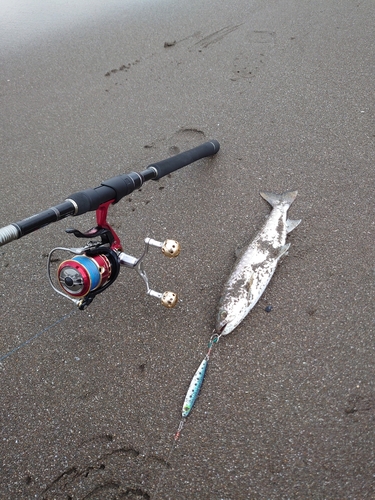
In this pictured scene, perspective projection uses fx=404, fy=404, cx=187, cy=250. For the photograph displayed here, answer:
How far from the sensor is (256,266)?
285 cm

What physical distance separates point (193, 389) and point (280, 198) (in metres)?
1.71

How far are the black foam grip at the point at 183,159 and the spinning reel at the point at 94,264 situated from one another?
707mm

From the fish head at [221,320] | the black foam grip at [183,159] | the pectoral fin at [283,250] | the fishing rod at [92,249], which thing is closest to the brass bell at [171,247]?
the fishing rod at [92,249]

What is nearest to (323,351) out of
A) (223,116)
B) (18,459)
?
(18,459)

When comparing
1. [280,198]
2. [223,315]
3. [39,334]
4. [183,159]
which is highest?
[183,159]

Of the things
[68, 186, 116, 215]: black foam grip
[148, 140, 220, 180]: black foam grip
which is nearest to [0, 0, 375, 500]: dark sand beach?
[148, 140, 220, 180]: black foam grip

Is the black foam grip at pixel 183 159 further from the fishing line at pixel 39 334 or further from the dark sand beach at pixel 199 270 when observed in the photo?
the fishing line at pixel 39 334

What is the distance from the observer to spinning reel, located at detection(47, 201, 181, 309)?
2158 mm

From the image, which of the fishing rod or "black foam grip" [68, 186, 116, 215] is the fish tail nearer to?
the fishing rod

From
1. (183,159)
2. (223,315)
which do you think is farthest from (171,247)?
(183,159)

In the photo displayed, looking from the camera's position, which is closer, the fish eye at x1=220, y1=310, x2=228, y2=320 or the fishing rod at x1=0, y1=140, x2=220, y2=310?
the fishing rod at x1=0, y1=140, x2=220, y2=310

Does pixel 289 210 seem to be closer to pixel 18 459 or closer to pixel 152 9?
pixel 18 459

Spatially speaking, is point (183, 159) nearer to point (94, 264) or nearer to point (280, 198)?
point (280, 198)

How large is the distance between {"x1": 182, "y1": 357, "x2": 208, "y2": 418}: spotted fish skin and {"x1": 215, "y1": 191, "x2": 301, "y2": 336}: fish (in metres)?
0.28
